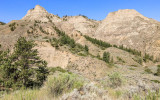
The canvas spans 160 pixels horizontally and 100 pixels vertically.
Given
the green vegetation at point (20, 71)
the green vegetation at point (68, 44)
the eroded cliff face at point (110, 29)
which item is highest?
the eroded cliff face at point (110, 29)

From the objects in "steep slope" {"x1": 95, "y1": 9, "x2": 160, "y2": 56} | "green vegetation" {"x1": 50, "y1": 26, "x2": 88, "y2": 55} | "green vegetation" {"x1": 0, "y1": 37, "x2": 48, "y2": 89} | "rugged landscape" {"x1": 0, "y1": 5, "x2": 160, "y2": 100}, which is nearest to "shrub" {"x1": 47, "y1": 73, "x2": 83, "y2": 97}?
"rugged landscape" {"x1": 0, "y1": 5, "x2": 160, "y2": 100}

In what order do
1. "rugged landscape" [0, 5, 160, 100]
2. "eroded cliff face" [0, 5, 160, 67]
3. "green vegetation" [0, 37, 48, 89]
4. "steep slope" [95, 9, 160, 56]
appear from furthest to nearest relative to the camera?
"steep slope" [95, 9, 160, 56]
"eroded cliff face" [0, 5, 160, 67]
"green vegetation" [0, 37, 48, 89]
"rugged landscape" [0, 5, 160, 100]

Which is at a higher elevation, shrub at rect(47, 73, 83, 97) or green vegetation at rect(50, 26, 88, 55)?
green vegetation at rect(50, 26, 88, 55)

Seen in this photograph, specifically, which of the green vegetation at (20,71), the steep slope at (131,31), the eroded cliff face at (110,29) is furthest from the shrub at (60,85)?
the steep slope at (131,31)

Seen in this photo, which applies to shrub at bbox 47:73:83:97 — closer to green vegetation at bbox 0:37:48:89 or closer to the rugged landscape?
the rugged landscape

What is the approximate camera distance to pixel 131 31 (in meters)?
85.8

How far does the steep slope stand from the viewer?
238 ft

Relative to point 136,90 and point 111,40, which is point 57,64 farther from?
point 111,40

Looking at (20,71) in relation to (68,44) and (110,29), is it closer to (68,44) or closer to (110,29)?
(68,44)

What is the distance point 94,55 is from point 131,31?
48.3 meters

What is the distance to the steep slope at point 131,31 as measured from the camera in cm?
7244

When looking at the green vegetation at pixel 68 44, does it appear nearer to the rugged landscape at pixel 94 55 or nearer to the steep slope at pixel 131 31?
the rugged landscape at pixel 94 55

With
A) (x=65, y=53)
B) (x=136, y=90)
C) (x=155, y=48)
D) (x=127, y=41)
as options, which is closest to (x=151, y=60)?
(x=155, y=48)

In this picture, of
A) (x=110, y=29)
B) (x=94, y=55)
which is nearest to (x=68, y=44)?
(x=94, y=55)
